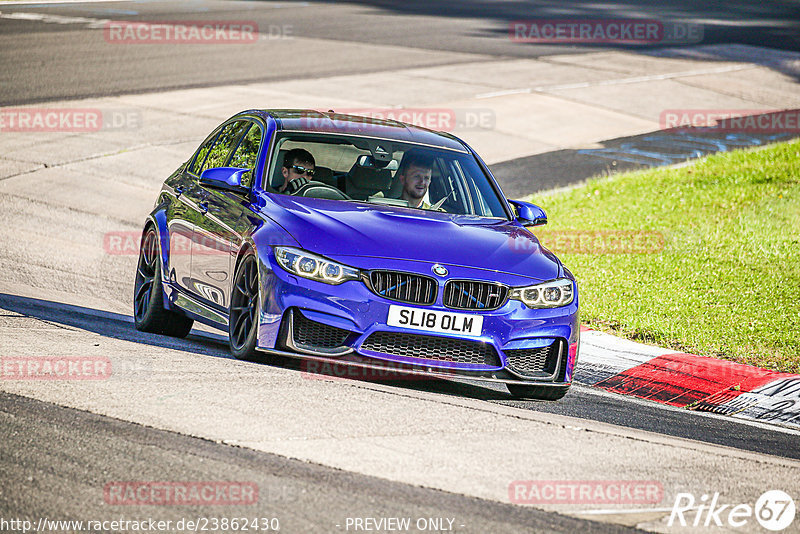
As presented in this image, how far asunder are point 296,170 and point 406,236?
4.21 feet

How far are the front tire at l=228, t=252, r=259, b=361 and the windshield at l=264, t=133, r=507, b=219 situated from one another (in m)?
0.91

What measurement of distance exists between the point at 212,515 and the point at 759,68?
28.7 meters

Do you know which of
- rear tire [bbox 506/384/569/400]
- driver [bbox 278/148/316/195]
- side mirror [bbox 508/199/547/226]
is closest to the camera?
rear tire [bbox 506/384/569/400]

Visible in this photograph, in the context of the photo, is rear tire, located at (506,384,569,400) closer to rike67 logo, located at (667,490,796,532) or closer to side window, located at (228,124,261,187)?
rike67 logo, located at (667,490,796,532)

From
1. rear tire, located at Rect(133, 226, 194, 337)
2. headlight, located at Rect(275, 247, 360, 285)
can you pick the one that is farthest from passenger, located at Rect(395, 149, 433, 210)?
rear tire, located at Rect(133, 226, 194, 337)

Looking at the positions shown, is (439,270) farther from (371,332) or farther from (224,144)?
(224,144)

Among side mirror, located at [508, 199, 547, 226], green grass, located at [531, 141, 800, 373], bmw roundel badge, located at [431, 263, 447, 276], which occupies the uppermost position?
bmw roundel badge, located at [431, 263, 447, 276]

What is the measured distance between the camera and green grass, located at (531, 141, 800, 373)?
10055 millimetres

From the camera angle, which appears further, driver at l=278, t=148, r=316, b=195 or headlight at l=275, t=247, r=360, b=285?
driver at l=278, t=148, r=316, b=195

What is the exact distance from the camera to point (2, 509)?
4324 millimetres

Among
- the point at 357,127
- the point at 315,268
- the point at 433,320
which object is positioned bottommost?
the point at 433,320

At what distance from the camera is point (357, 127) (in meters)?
8.47

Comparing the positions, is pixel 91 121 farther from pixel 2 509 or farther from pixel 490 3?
pixel 490 3

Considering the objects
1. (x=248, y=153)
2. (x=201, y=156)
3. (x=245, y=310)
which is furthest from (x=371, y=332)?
(x=201, y=156)
